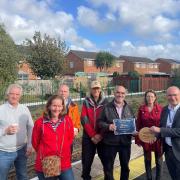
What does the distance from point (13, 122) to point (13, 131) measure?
19cm

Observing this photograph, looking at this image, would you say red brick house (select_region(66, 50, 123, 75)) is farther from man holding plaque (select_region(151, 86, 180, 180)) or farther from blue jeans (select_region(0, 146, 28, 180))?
man holding plaque (select_region(151, 86, 180, 180))

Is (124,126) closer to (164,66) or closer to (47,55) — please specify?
(47,55)

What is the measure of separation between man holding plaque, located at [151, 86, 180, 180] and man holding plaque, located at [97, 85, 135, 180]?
2.11 feet

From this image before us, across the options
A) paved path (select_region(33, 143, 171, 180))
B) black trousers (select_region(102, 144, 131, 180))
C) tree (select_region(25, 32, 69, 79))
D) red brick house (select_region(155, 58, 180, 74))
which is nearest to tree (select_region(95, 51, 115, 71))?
red brick house (select_region(155, 58, 180, 74))

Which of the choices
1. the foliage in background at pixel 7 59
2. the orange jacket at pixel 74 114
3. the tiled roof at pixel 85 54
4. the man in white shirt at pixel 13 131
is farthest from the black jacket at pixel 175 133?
the tiled roof at pixel 85 54

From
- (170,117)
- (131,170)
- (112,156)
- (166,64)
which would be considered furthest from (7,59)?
(166,64)

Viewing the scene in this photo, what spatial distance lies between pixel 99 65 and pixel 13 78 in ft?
169

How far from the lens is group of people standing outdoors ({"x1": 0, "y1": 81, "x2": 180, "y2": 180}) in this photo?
4.35 meters

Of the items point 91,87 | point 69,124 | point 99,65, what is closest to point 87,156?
point 91,87

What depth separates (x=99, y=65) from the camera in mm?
75062

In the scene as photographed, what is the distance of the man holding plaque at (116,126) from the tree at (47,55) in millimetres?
30211

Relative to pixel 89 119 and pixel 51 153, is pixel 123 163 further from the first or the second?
pixel 51 153

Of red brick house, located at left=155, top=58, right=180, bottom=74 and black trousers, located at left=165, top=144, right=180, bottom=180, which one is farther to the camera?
red brick house, located at left=155, top=58, right=180, bottom=74

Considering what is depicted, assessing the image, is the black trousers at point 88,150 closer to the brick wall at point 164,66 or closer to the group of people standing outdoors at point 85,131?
the group of people standing outdoors at point 85,131
